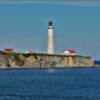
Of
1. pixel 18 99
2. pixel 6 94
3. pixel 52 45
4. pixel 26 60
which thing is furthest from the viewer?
pixel 26 60

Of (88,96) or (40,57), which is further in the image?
(40,57)

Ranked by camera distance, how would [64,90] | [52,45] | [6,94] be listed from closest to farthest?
[6,94]
[64,90]
[52,45]

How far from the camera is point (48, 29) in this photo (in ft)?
591

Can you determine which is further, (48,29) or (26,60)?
(26,60)

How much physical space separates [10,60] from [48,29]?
15.6 meters

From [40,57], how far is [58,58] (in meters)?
5.51

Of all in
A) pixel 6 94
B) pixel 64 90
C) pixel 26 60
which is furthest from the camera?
pixel 26 60

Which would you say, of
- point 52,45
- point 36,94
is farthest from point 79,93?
point 52,45

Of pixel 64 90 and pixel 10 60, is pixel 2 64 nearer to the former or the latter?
pixel 10 60

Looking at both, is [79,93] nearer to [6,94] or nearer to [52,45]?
[6,94]

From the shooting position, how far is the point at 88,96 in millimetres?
65312

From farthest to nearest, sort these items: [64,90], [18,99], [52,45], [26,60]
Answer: [26,60], [52,45], [64,90], [18,99]

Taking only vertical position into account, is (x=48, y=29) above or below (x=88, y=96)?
above

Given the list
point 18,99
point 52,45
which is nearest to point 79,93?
point 18,99
